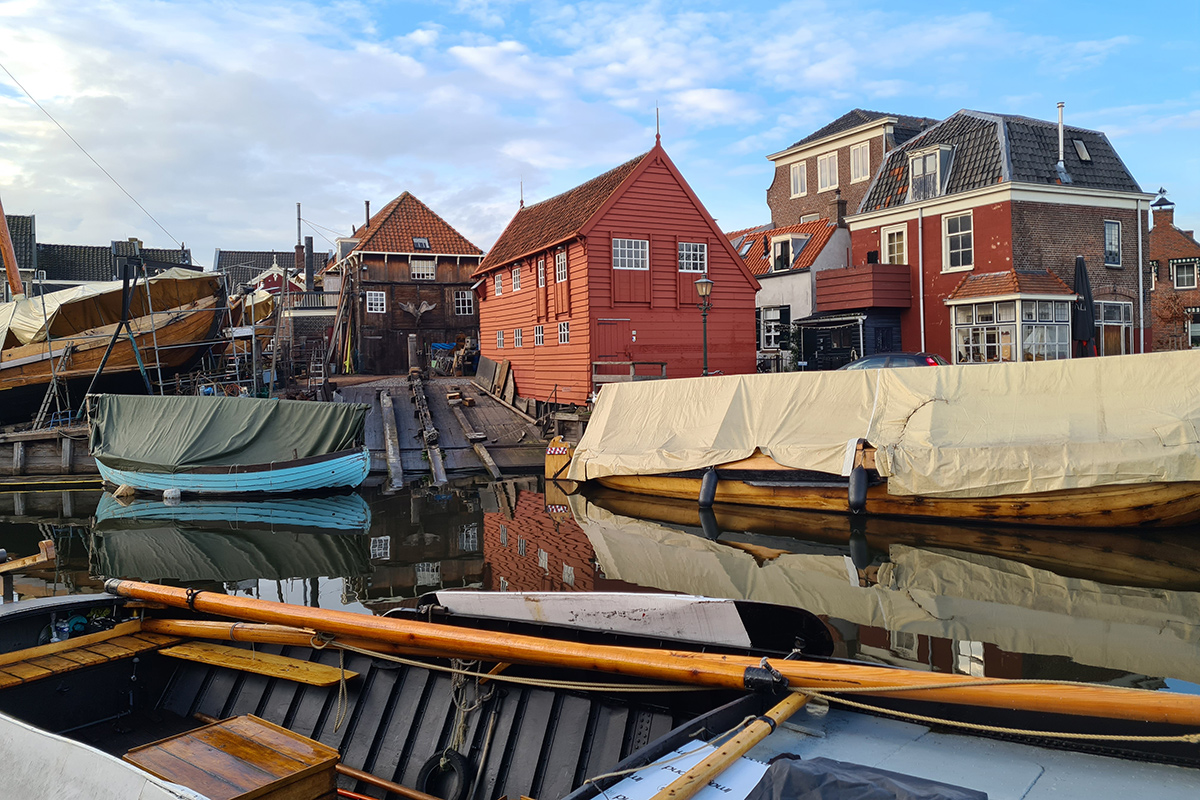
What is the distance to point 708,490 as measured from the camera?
55.9 feet

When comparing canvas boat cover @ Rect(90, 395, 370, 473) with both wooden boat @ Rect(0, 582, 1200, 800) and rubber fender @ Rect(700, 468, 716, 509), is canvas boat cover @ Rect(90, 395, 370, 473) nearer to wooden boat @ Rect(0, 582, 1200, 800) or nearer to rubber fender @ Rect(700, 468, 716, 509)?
rubber fender @ Rect(700, 468, 716, 509)

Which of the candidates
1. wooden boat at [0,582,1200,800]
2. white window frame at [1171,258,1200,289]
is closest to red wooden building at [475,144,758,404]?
wooden boat at [0,582,1200,800]

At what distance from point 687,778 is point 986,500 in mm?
12729

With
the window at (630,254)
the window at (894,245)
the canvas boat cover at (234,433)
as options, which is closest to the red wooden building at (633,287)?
the window at (630,254)

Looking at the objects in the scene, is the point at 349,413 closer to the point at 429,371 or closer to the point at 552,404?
the point at 552,404

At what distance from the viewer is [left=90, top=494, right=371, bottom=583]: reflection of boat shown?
1284 cm

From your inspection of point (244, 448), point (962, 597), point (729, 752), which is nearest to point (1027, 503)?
point (962, 597)

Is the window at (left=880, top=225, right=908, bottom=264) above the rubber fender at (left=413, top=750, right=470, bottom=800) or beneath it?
above

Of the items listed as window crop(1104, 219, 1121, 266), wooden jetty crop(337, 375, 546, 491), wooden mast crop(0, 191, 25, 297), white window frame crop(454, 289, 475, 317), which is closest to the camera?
wooden jetty crop(337, 375, 546, 491)

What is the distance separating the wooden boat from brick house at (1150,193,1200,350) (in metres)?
43.6

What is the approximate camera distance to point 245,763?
428 centimetres

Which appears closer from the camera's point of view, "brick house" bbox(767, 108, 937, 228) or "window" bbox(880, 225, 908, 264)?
"window" bbox(880, 225, 908, 264)

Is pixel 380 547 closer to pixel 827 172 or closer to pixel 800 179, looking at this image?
pixel 827 172

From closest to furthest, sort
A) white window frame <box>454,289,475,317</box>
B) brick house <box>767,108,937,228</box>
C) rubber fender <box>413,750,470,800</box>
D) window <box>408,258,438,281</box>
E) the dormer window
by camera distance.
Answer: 1. rubber fender <box>413,750,470,800</box>
2. the dormer window
3. brick house <box>767,108,937,228</box>
4. window <box>408,258,438,281</box>
5. white window frame <box>454,289,475,317</box>
